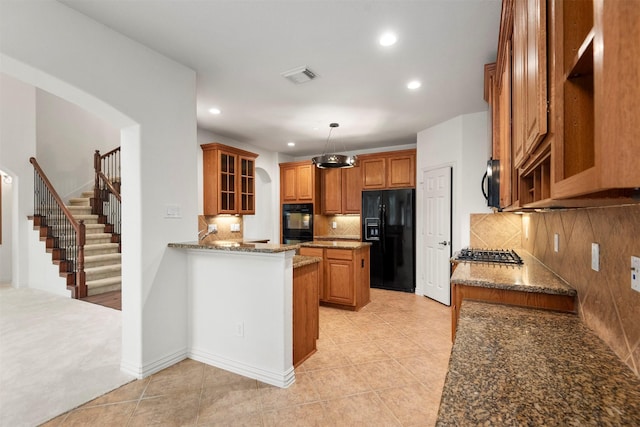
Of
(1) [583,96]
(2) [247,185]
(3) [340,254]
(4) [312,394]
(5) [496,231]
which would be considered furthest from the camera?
(2) [247,185]

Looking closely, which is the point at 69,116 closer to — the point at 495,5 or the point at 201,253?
the point at 201,253

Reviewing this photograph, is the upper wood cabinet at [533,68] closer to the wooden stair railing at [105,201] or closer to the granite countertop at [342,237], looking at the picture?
the granite countertop at [342,237]

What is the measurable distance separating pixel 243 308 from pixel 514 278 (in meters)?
1.90

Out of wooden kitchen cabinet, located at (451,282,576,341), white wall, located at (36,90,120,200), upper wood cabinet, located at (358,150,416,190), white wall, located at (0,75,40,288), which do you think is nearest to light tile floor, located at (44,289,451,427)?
wooden kitchen cabinet, located at (451,282,576,341)

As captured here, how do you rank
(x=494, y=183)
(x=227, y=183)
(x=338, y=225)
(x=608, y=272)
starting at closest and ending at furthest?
(x=608, y=272)
(x=494, y=183)
(x=227, y=183)
(x=338, y=225)

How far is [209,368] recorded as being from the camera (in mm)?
2531

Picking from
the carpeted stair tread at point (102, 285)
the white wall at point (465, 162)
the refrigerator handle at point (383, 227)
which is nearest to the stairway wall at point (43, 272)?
the carpeted stair tread at point (102, 285)

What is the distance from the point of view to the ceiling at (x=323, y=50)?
2010mm

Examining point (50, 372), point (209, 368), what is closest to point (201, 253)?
point (209, 368)

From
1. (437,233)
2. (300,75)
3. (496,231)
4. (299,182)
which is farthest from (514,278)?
(299,182)

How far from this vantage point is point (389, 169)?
17.6ft

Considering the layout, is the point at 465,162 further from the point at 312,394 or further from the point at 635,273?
the point at 635,273

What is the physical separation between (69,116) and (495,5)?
754 centimetres

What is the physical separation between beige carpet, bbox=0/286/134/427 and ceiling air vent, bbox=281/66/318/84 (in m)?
2.89
